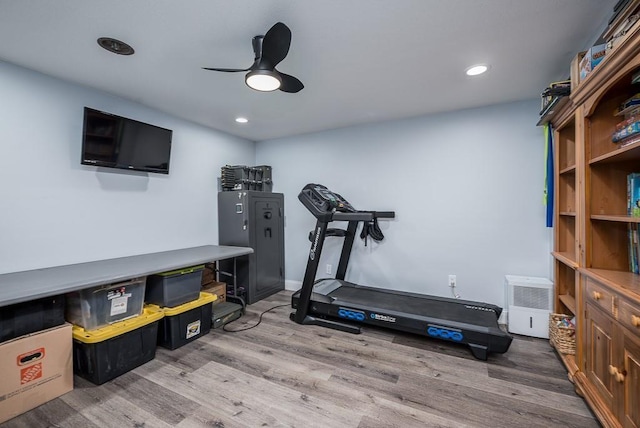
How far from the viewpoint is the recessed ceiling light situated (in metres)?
2.15

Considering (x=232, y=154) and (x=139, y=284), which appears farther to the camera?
(x=232, y=154)

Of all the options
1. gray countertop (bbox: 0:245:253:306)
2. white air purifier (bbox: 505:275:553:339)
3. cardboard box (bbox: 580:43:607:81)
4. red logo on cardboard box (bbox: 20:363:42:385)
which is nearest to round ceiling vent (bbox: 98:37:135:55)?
gray countertop (bbox: 0:245:253:306)

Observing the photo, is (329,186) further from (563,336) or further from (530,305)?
(563,336)

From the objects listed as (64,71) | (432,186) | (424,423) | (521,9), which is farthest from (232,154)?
(424,423)

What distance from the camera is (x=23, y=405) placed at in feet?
5.61

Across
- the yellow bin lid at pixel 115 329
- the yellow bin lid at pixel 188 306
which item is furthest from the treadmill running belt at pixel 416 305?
the yellow bin lid at pixel 115 329

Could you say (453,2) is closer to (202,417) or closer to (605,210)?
(605,210)

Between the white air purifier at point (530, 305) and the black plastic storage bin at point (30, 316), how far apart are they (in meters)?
3.79

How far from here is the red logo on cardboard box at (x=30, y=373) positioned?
5.63 ft

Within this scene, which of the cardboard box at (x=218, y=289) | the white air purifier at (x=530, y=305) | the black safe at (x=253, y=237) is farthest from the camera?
the black safe at (x=253, y=237)

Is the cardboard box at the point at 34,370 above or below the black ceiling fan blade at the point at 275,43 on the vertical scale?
below

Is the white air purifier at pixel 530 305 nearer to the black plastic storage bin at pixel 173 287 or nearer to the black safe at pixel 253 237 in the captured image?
the black safe at pixel 253 237

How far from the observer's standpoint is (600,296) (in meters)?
1.55

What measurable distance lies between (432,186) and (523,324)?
1658 mm
